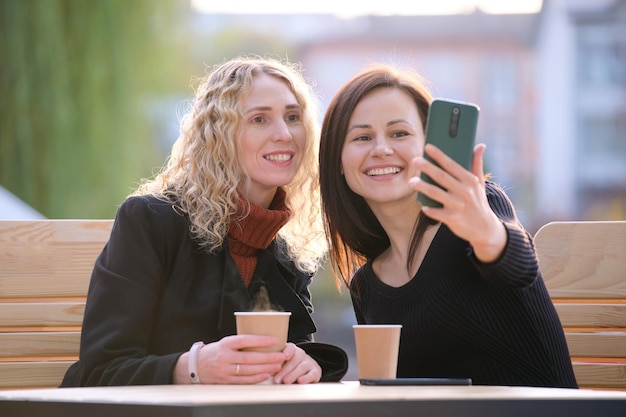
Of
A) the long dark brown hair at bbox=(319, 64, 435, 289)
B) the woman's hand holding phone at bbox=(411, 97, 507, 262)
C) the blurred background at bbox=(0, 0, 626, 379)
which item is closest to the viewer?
the woman's hand holding phone at bbox=(411, 97, 507, 262)

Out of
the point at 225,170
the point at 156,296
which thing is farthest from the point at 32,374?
the point at 225,170

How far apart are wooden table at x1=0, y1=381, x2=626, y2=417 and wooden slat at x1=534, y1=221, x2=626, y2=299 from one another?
4.75ft

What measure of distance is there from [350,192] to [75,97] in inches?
221

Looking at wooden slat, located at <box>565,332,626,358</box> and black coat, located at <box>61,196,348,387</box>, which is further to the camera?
wooden slat, located at <box>565,332,626,358</box>

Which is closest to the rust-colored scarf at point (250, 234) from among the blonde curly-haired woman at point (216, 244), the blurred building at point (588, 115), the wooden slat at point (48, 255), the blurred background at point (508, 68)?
the blonde curly-haired woman at point (216, 244)

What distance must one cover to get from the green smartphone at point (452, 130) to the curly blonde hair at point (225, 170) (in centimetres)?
96

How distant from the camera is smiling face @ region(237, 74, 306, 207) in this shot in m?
3.13

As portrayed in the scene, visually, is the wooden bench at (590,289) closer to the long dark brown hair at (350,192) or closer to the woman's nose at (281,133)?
the long dark brown hair at (350,192)

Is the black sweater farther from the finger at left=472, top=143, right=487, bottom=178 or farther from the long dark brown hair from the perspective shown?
the finger at left=472, top=143, right=487, bottom=178

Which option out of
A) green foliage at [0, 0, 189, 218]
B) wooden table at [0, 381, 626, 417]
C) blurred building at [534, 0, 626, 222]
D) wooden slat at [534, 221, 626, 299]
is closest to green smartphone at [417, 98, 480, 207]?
wooden table at [0, 381, 626, 417]

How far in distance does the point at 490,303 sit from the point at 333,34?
45.7 m

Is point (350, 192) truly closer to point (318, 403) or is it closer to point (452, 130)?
point (452, 130)

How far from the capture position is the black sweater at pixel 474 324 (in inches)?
107

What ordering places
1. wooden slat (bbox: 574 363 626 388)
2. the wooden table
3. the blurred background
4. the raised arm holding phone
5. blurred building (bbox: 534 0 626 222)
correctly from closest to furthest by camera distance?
1. the wooden table
2. the raised arm holding phone
3. wooden slat (bbox: 574 363 626 388)
4. the blurred background
5. blurred building (bbox: 534 0 626 222)
